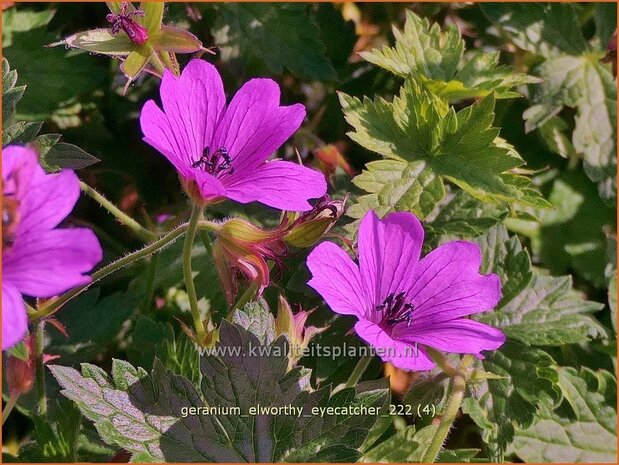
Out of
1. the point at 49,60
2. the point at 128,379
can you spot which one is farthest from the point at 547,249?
the point at 49,60

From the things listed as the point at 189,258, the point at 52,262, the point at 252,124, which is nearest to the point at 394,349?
the point at 189,258

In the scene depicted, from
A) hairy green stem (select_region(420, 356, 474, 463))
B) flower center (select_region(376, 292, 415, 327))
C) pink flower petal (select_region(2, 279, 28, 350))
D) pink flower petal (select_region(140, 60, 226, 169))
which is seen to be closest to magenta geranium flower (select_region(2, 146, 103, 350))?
pink flower petal (select_region(2, 279, 28, 350))

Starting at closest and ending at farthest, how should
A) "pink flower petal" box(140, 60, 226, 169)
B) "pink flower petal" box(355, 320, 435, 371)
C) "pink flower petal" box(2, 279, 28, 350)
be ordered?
"pink flower petal" box(2, 279, 28, 350) → "pink flower petal" box(355, 320, 435, 371) → "pink flower petal" box(140, 60, 226, 169)

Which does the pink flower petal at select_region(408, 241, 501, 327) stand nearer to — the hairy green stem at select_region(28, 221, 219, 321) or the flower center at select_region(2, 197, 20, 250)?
the hairy green stem at select_region(28, 221, 219, 321)

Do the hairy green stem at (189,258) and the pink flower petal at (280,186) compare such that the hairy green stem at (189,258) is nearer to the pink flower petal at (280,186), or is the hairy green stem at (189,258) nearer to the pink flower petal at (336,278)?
the pink flower petal at (280,186)

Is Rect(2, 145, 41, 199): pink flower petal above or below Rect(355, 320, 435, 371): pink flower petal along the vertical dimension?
above

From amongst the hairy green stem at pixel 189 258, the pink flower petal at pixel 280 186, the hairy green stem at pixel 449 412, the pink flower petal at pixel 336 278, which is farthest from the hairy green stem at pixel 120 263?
the hairy green stem at pixel 449 412
